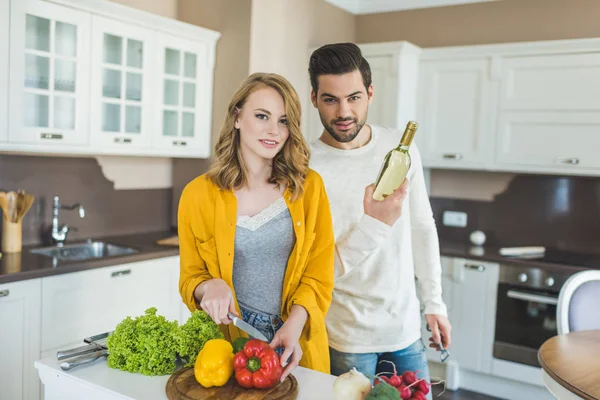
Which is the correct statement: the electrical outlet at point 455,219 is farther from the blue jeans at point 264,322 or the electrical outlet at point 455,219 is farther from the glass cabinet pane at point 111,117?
the blue jeans at point 264,322

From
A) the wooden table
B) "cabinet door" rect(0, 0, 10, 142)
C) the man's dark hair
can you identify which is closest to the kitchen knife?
the man's dark hair

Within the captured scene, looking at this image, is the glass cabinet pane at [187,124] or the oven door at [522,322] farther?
the glass cabinet pane at [187,124]

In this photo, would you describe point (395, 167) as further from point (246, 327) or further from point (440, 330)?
point (440, 330)

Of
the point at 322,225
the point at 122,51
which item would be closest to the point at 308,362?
the point at 322,225

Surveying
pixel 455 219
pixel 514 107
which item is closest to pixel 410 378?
pixel 514 107

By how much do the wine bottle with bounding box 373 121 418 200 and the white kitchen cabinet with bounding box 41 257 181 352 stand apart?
1.85 metres

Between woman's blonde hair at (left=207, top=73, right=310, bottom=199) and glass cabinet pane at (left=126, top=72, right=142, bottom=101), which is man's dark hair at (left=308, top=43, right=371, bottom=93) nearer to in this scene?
woman's blonde hair at (left=207, top=73, right=310, bottom=199)

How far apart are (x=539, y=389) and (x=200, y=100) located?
9.08 ft

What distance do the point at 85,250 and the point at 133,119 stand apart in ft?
2.67

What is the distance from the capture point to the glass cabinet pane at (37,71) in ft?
9.64

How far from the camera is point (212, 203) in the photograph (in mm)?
1639

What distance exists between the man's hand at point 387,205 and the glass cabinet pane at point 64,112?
6.75 ft

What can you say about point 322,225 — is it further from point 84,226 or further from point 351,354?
point 84,226

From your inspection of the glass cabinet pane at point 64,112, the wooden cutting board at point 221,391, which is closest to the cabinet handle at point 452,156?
the glass cabinet pane at point 64,112
